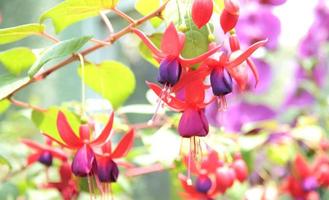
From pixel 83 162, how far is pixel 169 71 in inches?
5.3

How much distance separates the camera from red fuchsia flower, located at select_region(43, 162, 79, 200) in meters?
0.72

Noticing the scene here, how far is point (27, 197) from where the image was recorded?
1.12 metres

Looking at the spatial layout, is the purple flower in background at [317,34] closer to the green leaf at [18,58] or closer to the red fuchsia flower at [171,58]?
the green leaf at [18,58]

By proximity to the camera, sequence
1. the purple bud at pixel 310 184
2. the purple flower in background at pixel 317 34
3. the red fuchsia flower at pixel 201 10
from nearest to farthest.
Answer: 1. the red fuchsia flower at pixel 201 10
2. the purple bud at pixel 310 184
3. the purple flower in background at pixel 317 34

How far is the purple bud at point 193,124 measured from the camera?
557mm

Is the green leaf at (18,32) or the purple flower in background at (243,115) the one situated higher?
the green leaf at (18,32)

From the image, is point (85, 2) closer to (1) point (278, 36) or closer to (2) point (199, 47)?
(2) point (199, 47)

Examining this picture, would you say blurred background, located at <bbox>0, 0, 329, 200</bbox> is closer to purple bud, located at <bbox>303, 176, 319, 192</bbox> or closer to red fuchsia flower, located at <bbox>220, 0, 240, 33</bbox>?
purple bud, located at <bbox>303, 176, 319, 192</bbox>

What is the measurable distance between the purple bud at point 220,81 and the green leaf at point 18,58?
A: 1.09 ft

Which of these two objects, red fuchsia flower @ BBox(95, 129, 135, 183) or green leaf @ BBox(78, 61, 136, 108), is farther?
green leaf @ BBox(78, 61, 136, 108)

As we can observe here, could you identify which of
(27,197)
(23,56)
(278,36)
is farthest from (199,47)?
(278,36)

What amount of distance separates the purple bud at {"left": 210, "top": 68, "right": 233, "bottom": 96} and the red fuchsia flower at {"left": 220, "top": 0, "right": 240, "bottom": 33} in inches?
1.6

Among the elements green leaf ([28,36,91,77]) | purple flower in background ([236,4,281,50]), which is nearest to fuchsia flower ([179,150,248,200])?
green leaf ([28,36,91,77])

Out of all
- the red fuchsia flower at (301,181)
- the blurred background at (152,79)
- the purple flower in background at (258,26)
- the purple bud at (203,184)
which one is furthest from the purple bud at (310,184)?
the purple flower in background at (258,26)
